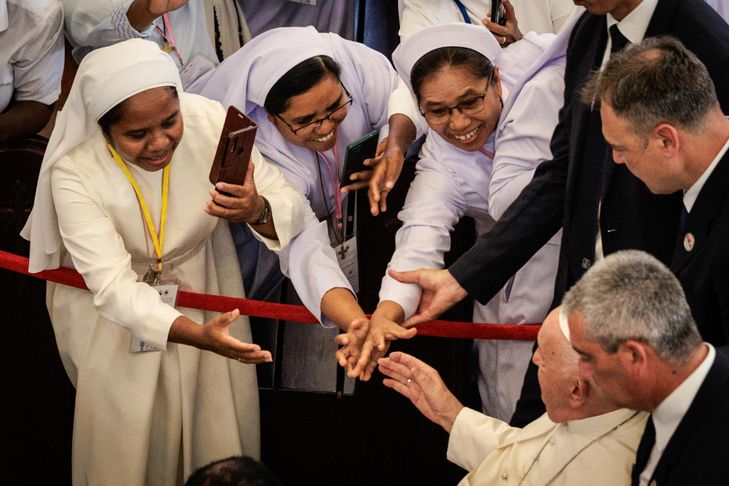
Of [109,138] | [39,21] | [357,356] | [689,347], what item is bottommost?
[357,356]

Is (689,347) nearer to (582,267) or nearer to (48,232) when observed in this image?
(582,267)

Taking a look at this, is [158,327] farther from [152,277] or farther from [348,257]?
[348,257]

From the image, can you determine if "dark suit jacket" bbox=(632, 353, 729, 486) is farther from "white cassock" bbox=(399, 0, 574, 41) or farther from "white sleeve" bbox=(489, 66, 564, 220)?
"white cassock" bbox=(399, 0, 574, 41)

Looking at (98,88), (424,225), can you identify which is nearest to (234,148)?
(98,88)

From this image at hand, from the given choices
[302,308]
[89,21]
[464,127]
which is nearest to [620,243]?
[464,127]

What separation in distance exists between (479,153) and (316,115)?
606mm

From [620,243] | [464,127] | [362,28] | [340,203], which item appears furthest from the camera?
[362,28]

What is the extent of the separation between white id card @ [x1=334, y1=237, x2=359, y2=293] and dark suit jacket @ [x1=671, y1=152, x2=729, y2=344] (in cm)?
159

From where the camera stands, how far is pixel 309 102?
12.9 ft

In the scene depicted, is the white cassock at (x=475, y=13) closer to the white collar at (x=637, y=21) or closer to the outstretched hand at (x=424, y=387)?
the white collar at (x=637, y=21)

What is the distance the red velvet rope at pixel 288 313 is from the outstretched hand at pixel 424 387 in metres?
0.52

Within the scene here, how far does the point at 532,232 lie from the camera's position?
3645 mm

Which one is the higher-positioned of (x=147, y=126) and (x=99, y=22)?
(x=99, y=22)

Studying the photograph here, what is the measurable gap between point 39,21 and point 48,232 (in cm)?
97
